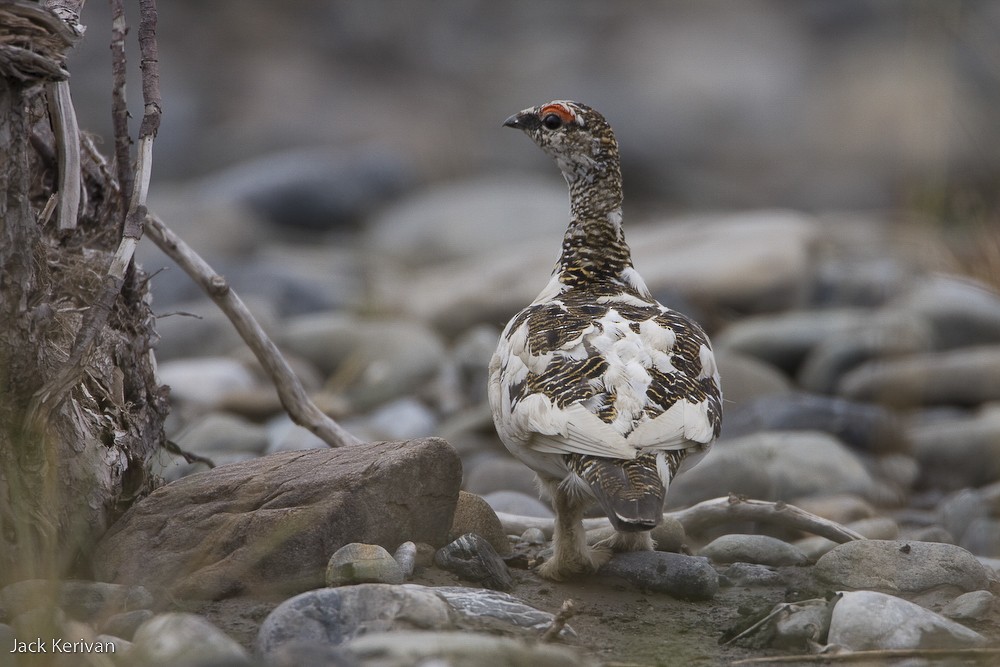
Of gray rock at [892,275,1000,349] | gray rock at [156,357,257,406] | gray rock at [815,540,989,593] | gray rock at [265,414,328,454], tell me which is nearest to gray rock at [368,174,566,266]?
gray rock at [156,357,257,406]

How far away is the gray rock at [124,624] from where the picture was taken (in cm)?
374

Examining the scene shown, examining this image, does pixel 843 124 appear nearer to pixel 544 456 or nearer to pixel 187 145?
pixel 187 145

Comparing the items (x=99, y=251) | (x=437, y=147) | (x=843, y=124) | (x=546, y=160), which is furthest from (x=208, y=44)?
(x=99, y=251)

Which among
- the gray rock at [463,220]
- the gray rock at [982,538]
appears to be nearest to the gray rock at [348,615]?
the gray rock at [982,538]

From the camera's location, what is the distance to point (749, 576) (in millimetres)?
4703

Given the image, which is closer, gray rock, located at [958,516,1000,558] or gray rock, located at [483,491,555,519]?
gray rock, located at [483,491,555,519]

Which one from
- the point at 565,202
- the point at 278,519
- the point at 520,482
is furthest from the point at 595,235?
the point at 565,202

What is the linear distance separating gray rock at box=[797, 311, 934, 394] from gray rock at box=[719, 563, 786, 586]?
4.64 m

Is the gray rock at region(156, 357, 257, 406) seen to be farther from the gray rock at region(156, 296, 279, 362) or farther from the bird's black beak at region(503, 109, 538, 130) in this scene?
the bird's black beak at region(503, 109, 538, 130)

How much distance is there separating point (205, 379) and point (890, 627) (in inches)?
254

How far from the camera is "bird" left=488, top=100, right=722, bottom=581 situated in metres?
4.12

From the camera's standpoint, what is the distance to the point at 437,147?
21188mm

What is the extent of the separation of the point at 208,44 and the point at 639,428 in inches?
892

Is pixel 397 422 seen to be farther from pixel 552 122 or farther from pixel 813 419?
pixel 552 122
